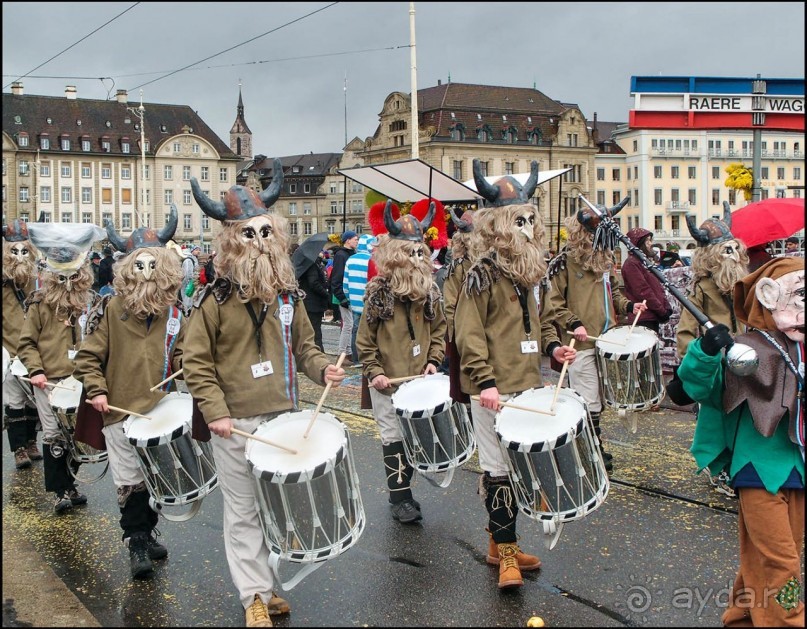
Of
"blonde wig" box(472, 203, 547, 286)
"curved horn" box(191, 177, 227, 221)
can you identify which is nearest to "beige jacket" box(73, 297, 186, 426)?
"curved horn" box(191, 177, 227, 221)

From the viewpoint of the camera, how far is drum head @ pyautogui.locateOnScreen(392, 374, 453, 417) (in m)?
5.90

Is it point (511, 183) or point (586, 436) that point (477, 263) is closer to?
point (511, 183)

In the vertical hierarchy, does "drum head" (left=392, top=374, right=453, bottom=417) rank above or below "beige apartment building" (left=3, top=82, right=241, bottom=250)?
below

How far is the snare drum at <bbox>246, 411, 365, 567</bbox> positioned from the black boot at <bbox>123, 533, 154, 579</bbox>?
1274mm

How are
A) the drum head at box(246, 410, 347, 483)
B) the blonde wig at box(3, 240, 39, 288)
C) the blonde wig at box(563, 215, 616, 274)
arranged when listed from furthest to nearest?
the blonde wig at box(3, 240, 39, 288)
the blonde wig at box(563, 215, 616, 274)
the drum head at box(246, 410, 347, 483)

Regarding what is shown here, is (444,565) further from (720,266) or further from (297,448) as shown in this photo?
(720,266)

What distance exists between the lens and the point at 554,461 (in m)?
4.64

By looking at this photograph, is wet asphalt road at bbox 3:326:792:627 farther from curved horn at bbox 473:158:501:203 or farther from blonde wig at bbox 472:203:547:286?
curved horn at bbox 473:158:501:203

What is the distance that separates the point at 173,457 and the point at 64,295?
7.80 ft

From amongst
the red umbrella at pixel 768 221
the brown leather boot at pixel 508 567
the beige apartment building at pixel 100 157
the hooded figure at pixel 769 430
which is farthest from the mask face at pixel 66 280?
the beige apartment building at pixel 100 157

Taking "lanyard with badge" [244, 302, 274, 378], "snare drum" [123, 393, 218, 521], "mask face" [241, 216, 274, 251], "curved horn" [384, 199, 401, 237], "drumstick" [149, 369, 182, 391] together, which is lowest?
"snare drum" [123, 393, 218, 521]

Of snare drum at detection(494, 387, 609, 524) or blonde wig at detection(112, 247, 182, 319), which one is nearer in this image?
snare drum at detection(494, 387, 609, 524)

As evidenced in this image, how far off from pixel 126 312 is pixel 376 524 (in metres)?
2.17

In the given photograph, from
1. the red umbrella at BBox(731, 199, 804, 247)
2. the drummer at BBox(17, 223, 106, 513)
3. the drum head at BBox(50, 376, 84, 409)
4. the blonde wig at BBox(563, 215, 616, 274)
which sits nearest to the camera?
the drum head at BBox(50, 376, 84, 409)
